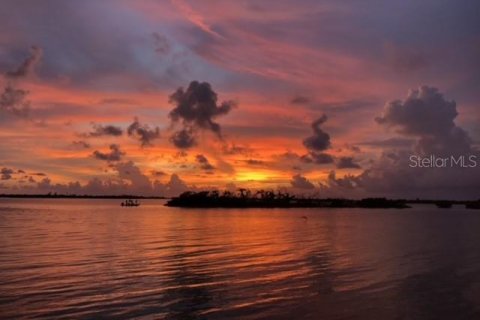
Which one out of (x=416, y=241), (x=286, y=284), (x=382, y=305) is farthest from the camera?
(x=416, y=241)

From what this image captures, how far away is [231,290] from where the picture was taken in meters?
26.6

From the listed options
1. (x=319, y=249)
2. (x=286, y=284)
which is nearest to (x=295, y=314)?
(x=286, y=284)

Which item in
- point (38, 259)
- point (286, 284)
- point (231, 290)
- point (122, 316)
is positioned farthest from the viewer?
point (38, 259)

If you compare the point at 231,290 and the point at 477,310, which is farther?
the point at 231,290

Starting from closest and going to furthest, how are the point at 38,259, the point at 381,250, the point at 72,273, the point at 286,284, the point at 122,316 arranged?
the point at 122,316
the point at 286,284
the point at 72,273
the point at 38,259
the point at 381,250

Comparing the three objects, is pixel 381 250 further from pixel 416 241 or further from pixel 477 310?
pixel 477 310

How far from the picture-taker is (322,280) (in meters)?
30.5

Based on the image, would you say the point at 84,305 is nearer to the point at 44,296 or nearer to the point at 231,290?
the point at 44,296

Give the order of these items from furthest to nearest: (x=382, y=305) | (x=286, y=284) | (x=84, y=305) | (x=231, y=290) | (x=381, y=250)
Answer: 1. (x=381, y=250)
2. (x=286, y=284)
3. (x=231, y=290)
4. (x=382, y=305)
5. (x=84, y=305)

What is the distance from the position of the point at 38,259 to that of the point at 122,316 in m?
20.6

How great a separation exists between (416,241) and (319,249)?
18.7 m

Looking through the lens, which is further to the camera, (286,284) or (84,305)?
(286,284)

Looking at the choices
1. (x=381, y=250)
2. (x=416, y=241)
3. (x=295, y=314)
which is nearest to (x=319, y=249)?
(x=381, y=250)

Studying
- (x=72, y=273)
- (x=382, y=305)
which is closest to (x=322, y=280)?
(x=382, y=305)
